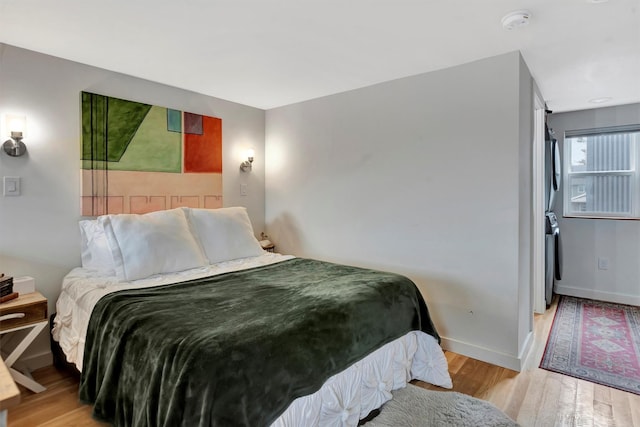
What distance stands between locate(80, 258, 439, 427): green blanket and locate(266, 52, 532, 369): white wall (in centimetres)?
64

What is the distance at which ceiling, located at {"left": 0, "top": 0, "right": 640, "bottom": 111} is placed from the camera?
190 centimetres

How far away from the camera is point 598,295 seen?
4062 mm

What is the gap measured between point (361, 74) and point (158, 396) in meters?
2.64

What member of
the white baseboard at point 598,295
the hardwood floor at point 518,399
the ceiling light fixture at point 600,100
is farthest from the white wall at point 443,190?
the white baseboard at point 598,295

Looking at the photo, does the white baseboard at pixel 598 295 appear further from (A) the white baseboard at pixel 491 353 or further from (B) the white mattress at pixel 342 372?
(B) the white mattress at pixel 342 372

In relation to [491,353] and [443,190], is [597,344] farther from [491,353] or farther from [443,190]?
[443,190]

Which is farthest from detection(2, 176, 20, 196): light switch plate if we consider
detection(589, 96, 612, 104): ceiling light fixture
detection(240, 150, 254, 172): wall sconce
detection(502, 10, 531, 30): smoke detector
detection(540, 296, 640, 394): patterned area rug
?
detection(589, 96, 612, 104): ceiling light fixture

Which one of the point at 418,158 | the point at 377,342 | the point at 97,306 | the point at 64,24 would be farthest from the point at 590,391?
the point at 64,24

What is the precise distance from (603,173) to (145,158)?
4.93m

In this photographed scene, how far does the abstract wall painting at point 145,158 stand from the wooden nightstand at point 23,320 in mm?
789

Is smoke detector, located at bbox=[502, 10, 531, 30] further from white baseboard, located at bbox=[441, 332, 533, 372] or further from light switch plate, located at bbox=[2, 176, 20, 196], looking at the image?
light switch plate, located at bbox=[2, 176, 20, 196]

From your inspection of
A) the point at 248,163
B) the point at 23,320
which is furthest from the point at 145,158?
the point at 23,320

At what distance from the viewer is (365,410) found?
1.92 meters

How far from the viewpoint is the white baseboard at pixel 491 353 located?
2.51 meters
